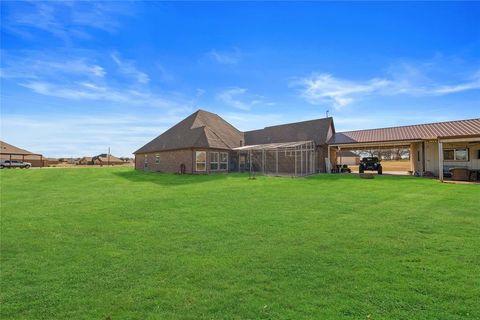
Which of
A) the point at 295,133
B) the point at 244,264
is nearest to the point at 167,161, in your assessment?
the point at 295,133

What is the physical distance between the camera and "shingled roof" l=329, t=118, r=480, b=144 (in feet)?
64.3

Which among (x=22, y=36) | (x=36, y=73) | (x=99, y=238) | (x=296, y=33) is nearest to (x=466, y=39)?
(x=296, y=33)

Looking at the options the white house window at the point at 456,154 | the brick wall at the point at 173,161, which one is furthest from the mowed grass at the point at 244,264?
the brick wall at the point at 173,161

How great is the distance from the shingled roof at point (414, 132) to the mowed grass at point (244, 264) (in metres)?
13.8

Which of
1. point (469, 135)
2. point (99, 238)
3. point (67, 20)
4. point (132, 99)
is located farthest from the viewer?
point (132, 99)

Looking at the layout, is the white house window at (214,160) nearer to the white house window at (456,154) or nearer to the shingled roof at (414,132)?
the shingled roof at (414,132)

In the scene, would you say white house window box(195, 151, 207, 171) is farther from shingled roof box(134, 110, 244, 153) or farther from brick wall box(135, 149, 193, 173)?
shingled roof box(134, 110, 244, 153)

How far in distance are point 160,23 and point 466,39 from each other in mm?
15529

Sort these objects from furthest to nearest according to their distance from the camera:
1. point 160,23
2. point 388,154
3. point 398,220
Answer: point 388,154 < point 160,23 < point 398,220

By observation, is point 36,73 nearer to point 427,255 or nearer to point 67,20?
point 67,20

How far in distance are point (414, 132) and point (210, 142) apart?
1839cm

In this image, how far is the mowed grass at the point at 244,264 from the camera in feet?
11.9

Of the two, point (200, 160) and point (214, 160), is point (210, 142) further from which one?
point (200, 160)

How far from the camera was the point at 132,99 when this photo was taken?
71.7ft
